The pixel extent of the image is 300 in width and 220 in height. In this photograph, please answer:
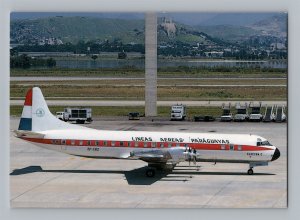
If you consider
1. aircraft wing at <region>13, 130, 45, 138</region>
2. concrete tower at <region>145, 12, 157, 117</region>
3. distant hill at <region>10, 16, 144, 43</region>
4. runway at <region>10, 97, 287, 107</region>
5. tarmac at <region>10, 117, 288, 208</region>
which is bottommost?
tarmac at <region>10, 117, 288, 208</region>

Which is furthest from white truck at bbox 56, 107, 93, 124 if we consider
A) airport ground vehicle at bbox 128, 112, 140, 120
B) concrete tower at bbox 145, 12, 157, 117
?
concrete tower at bbox 145, 12, 157, 117

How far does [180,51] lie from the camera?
76.2 metres

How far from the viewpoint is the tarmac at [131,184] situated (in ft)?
125

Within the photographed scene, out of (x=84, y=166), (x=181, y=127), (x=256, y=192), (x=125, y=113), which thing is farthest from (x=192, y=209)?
(x=125, y=113)

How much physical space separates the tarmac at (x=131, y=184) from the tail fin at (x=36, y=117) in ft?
9.33

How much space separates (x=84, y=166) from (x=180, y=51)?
30.8 metres

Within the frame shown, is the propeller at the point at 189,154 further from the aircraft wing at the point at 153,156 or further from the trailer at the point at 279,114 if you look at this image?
the trailer at the point at 279,114

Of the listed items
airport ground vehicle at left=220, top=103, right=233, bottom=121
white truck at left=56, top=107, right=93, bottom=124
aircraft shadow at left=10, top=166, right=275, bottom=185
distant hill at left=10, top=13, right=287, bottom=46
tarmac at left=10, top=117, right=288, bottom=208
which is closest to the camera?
tarmac at left=10, top=117, right=288, bottom=208

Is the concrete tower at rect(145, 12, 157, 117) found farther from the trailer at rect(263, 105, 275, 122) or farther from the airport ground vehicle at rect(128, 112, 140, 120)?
the trailer at rect(263, 105, 275, 122)

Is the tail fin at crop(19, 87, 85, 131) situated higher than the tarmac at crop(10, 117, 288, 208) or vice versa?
the tail fin at crop(19, 87, 85, 131)

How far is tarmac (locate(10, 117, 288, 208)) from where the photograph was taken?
38.1m

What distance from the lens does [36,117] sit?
4616 cm

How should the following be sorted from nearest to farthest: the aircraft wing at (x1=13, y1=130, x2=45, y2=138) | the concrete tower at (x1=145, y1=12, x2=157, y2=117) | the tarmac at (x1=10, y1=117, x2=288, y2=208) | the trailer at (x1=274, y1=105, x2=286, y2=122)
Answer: the tarmac at (x1=10, y1=117, x2=288, y2=208)
the aircraft wing at (x1=13, y1=130, x2=45, y2=138)
the trailer at (x1=274, y1=105, x2=286, y2=122)
the concrete tower at (x1=145, y1=12, x2=157, y2=117)
